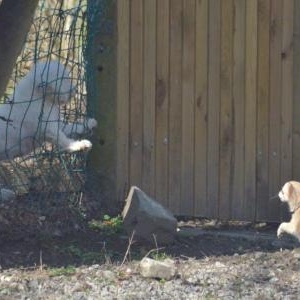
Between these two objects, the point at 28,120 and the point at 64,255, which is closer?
the point at 64,255

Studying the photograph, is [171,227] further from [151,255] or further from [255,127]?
[255,127]

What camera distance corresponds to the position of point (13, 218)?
6.64 meters

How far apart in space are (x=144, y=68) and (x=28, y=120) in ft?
3.46

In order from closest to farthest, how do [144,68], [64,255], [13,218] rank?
[64,255] → [13,218] → [144,68]

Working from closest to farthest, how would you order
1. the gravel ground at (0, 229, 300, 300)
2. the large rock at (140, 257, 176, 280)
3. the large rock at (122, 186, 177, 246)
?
the gravel ground at (0, 229, 300, 300)
the large rock at (140, 257, 176, 280)
the large rock at (122, 186, 177, 246)

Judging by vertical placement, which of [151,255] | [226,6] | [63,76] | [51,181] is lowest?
[151,255]

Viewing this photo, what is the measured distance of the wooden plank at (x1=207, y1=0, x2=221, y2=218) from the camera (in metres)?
7.02

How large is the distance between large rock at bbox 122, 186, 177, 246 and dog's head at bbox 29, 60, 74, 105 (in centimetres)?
117

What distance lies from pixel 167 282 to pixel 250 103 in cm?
216

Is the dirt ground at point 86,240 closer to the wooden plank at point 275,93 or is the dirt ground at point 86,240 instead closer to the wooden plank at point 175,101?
the wooden plank at point 175,101

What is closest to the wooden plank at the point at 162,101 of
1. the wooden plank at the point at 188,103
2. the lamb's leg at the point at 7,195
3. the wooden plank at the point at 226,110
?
the wooden plank at the point at 188,103

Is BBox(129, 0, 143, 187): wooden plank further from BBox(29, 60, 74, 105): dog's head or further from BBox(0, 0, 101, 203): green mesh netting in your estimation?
BBox(29, 60, 74, 105): dog's head

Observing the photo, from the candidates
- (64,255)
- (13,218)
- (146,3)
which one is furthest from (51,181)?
(146,3)

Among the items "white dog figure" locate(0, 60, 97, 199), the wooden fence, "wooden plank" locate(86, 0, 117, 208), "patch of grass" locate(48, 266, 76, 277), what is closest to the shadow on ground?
"patch of grass" locate(48, 266, 76, 277)
